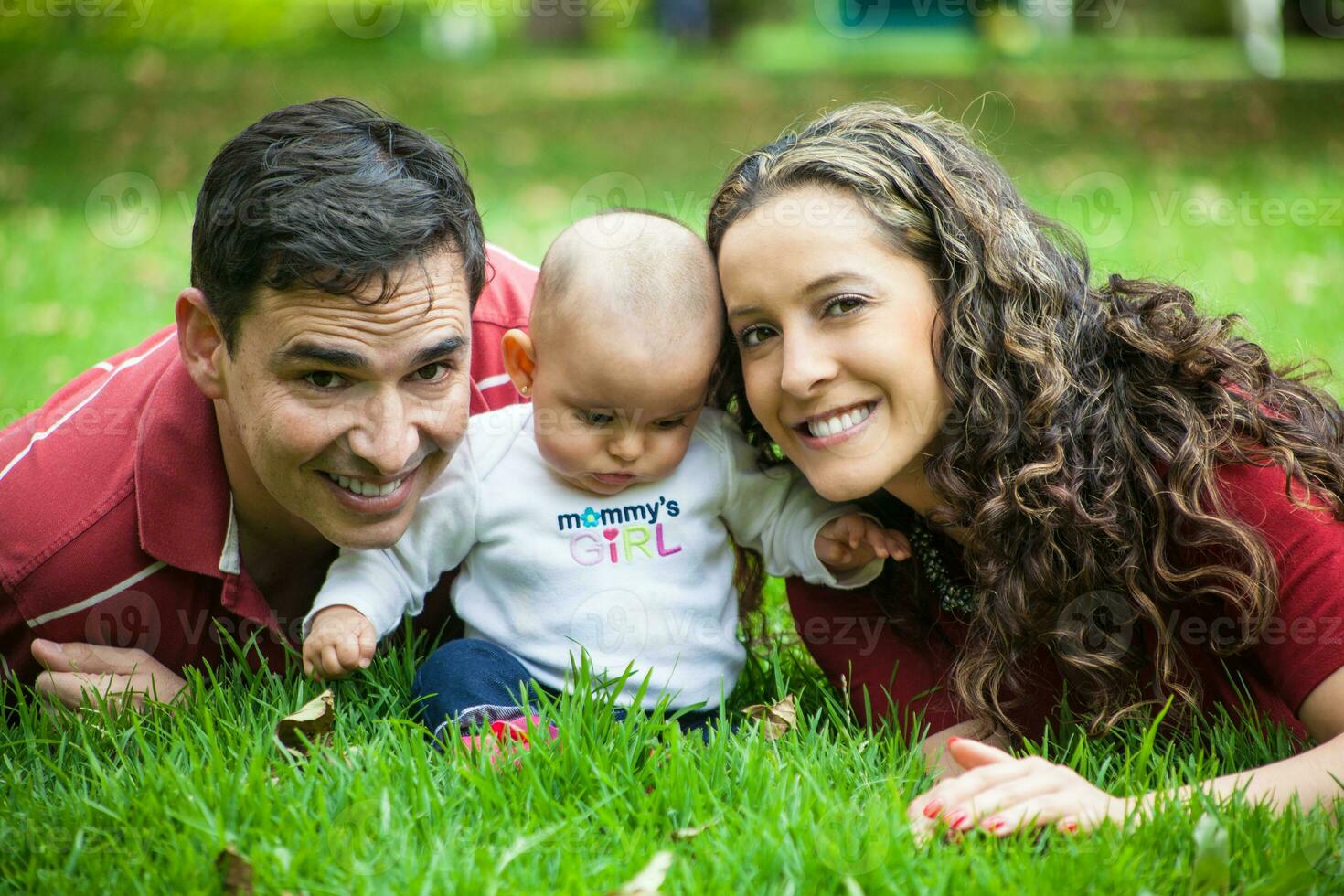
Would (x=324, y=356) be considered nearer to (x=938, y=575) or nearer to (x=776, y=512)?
(x=776, y=512)

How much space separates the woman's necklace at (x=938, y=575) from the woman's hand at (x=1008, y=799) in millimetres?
599

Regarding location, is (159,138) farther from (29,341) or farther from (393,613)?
(393,613)

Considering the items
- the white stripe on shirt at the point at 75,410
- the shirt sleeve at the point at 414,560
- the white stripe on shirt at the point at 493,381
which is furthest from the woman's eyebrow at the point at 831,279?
the white stripe on shirt at the point at 75,410

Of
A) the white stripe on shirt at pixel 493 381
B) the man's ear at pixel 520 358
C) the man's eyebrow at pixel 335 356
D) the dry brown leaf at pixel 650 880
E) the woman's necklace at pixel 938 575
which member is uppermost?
the man's eyebrow at pixel 335 356

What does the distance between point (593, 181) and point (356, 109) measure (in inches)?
354

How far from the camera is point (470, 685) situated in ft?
9.12

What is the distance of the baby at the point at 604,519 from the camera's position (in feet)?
9.25

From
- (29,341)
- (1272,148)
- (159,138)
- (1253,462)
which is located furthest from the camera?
(159,138)

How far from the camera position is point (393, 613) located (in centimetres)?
293

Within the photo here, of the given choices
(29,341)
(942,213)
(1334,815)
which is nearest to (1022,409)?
(942,213)

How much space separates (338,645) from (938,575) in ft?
4.36

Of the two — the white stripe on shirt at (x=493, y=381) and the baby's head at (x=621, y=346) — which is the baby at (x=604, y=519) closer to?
the baby's head at (x=621, y=346)

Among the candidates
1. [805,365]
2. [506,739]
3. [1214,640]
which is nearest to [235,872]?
[506,739]

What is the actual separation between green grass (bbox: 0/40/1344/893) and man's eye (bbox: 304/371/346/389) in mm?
657
